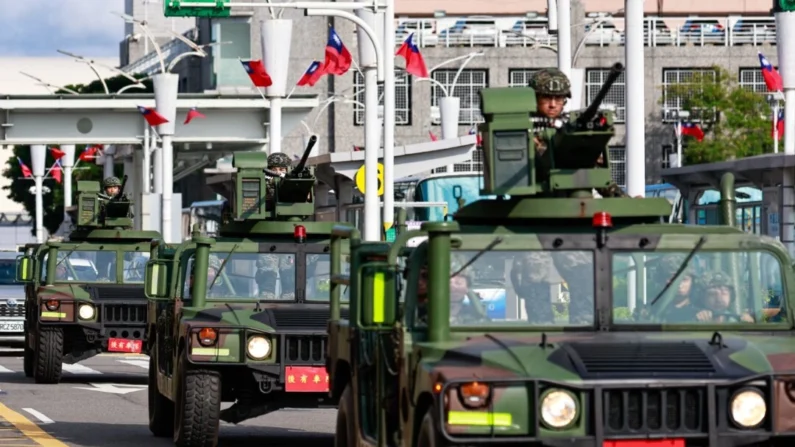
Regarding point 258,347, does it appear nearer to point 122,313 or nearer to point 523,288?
point 523,288

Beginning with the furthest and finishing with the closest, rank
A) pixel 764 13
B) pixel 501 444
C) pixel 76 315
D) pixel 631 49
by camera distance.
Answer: pixel 764 13, pixel 76 315, pixel 631 49, pixel 501 444

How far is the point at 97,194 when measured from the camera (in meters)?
27.4

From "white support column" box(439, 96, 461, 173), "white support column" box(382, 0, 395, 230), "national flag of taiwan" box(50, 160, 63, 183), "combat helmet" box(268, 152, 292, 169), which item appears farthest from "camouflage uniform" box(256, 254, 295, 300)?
"national flag of taiwan" box(50, 160, 63, 183)

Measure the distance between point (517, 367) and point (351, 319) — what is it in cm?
261

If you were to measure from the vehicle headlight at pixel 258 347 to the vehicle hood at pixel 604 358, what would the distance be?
5761mm

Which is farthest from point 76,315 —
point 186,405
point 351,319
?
point 351,319

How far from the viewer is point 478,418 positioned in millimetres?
8766

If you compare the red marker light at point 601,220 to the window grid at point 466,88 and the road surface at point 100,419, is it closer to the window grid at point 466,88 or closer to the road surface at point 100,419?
the road surface at point 100,419

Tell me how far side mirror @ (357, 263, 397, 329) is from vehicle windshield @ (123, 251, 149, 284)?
15.7 m

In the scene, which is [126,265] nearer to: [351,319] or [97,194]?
[97,194]

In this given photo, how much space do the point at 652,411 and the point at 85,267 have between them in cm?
1733

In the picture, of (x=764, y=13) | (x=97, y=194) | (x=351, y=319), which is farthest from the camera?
(x=764, y=13)

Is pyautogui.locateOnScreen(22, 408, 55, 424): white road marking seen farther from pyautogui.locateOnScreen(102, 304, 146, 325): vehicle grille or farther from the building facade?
the building facade

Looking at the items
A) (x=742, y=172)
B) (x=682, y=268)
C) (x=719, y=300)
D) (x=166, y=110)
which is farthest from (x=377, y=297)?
(x=166, y=110)
